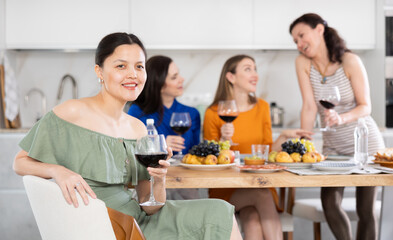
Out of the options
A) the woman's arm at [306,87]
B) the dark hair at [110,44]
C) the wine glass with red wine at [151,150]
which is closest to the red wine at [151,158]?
the wine glass with red wine at [151,150]

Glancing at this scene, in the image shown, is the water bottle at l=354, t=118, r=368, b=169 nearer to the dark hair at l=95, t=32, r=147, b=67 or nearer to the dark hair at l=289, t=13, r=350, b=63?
the dark hair at l=289, t=13, r=350, b=63

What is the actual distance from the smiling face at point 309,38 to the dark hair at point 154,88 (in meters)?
0.82

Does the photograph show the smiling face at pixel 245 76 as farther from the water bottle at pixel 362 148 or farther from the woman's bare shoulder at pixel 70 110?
the woman's bare shoulder at pixel 70 110

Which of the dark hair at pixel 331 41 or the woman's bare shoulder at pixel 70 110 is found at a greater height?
the dark hair at pixel 331 41

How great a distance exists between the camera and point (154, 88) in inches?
107

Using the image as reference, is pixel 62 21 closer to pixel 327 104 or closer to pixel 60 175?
pixel 327 104

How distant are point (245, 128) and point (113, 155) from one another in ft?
4.18

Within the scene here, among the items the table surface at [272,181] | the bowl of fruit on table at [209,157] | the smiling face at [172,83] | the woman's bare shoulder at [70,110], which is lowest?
the table surface at [272,181]

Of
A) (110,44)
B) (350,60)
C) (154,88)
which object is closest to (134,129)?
(110,44)

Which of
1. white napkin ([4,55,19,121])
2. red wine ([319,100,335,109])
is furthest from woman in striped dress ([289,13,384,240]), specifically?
white napkin ([4,55,19,121])

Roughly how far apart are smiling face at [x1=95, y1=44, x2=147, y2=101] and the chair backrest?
47 centimetres

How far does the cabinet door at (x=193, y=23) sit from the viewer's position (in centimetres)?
395

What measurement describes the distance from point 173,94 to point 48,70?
2038mm

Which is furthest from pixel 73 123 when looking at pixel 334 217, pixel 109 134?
pixel 334 217
